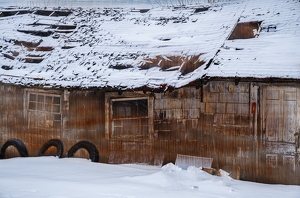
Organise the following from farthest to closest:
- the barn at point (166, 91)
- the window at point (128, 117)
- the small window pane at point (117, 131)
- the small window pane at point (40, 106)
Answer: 1. the small window pane at point (40, 106)
2. the small window pane at point (117, 131)
3. the window at point (128, 117)
4. the barn at point (166, 91)

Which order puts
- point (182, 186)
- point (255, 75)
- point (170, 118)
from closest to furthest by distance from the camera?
1. point (182, 186)
2. point (255, 75)
3. point (170, 118)

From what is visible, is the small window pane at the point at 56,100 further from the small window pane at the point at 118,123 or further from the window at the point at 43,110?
the small window pane at the point at 118,123

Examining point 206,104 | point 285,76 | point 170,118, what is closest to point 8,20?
point 170,118

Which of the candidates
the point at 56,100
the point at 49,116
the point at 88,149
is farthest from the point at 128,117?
the point at 49,116

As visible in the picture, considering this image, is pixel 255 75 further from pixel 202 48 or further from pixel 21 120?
pixel 21 120

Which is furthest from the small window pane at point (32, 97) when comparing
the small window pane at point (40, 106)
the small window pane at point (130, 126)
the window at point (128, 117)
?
the small window pane at point (130, 126)

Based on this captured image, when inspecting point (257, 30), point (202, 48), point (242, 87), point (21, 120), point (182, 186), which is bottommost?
point (182, 186)

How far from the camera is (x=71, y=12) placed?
39.2 ft

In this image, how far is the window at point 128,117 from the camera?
26.6ft

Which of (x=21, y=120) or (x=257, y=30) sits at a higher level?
(x=257, y=30)

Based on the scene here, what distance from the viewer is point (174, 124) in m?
7.91

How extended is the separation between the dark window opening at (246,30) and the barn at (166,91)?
3cm

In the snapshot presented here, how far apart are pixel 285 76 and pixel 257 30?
2.62m

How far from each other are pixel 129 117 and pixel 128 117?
0.11ft
